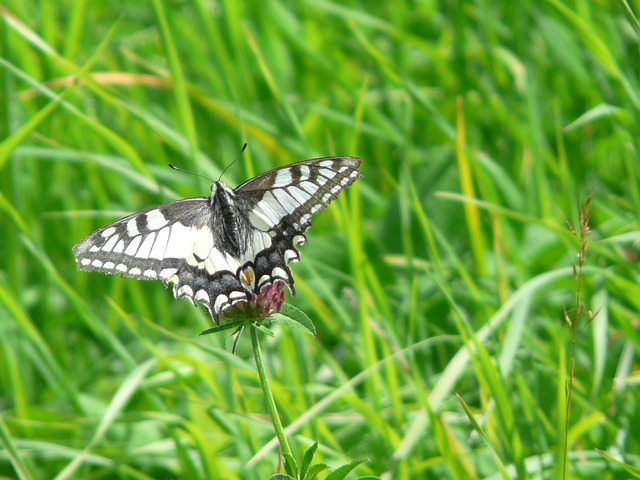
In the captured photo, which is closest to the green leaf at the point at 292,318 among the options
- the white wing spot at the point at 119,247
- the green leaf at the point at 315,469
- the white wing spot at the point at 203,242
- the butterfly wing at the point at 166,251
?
the butterfly wing at the point at 166,251

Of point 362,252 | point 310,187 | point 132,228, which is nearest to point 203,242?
point 132,228

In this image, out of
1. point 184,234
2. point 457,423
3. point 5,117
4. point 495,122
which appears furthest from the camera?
point 495,122

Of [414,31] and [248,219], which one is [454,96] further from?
[248,219]

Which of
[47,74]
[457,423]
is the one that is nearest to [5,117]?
[47,74]

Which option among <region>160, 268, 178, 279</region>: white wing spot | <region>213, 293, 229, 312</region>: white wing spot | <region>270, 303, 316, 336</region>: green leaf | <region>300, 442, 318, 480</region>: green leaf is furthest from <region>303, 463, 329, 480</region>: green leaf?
<region>160, 268, 178, 279</region>: white wing spot

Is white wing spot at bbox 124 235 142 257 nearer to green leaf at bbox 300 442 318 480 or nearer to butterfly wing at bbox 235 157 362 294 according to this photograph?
butterfly wing at bbox 235 157 362 294
